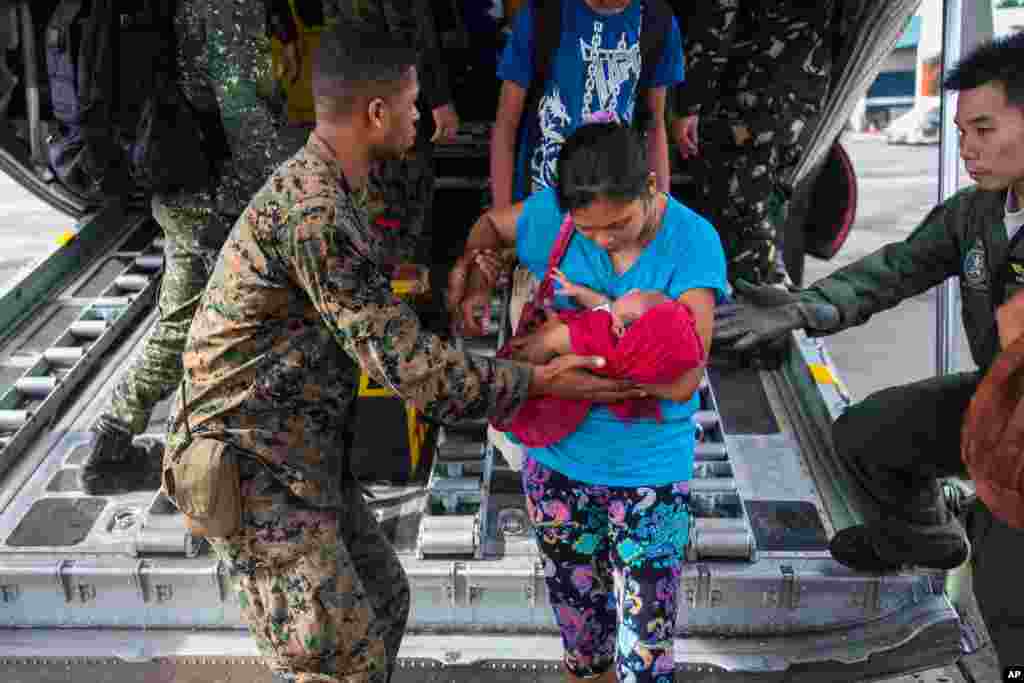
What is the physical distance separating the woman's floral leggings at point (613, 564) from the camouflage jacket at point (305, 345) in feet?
0.96

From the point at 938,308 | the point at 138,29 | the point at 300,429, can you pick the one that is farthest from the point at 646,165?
the point at 138,29

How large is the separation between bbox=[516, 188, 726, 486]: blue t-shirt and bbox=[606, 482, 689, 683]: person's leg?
0.05 m

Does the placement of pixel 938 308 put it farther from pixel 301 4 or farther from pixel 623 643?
pixel 301 4

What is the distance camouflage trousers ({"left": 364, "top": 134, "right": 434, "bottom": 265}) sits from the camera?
3889 millimetres

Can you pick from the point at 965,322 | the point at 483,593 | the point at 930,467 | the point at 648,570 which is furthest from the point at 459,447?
the point at 965,322

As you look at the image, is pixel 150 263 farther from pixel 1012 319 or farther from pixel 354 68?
pixel 1012 319

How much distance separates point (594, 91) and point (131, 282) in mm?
2803

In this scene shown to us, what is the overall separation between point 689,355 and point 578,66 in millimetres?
1238

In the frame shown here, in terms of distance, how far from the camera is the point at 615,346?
2.10 meters

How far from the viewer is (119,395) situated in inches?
140

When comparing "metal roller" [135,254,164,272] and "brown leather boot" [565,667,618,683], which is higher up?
"metal roller" [135,254,164,272]

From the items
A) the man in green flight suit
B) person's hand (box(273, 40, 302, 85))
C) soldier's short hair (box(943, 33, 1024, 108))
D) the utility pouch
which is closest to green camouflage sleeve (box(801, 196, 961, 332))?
the man in green flight suit

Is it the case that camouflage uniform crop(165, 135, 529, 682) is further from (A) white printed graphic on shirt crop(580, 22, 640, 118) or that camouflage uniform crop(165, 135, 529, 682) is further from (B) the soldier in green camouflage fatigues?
(B) the soldier in green camouflage fatigues

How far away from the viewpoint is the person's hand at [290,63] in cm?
441
